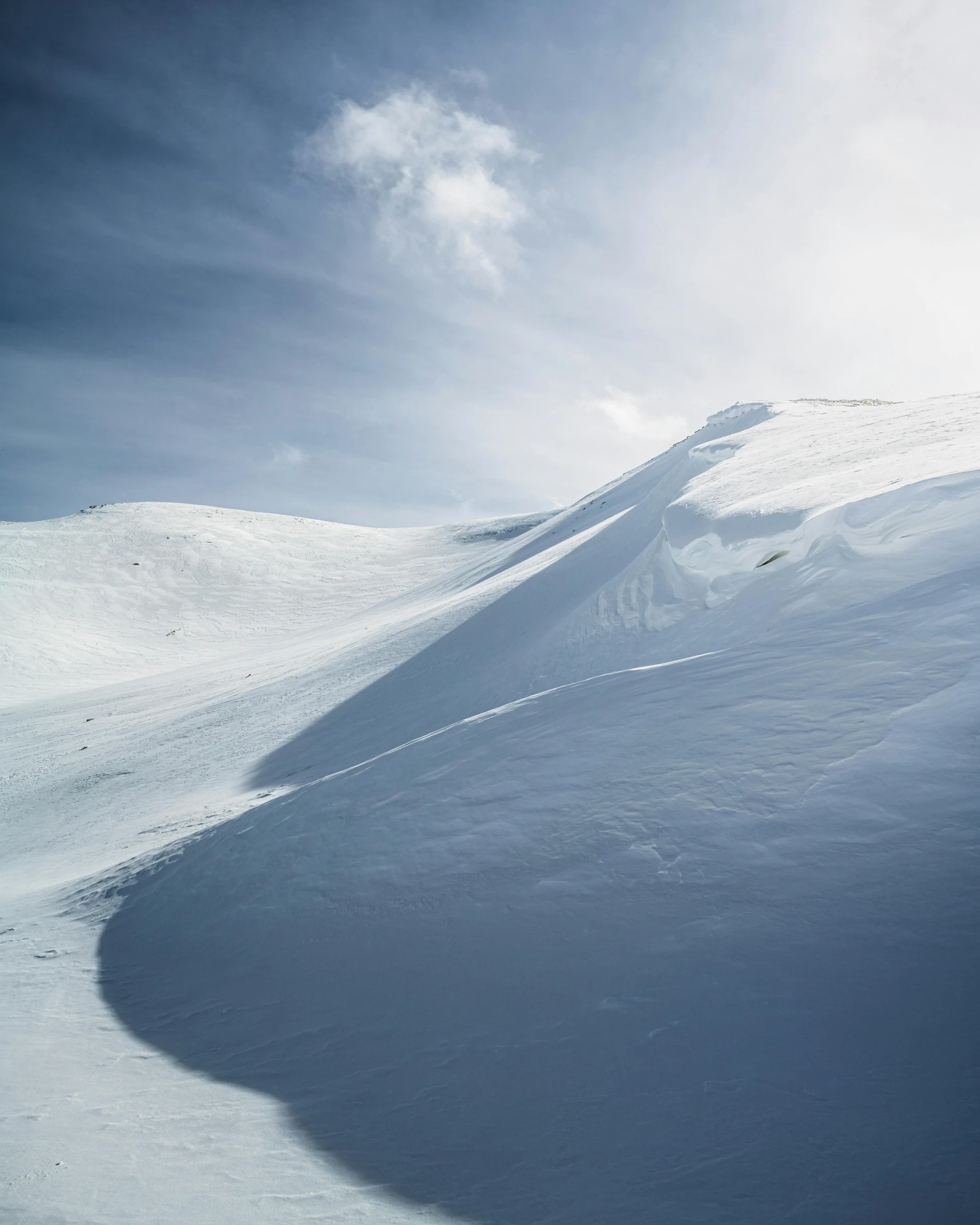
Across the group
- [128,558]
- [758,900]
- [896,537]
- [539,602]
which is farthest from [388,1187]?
[128,558]

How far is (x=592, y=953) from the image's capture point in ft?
9.21

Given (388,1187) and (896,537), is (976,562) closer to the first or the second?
(896,537)

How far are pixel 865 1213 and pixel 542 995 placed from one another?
3.96 feet

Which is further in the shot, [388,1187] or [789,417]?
[789,417]

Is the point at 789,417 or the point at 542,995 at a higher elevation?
the point at 789,417

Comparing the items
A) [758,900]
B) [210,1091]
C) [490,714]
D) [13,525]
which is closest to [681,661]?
[490,714]

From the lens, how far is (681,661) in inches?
190

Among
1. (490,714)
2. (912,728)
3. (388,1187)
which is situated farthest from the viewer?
(490,714)

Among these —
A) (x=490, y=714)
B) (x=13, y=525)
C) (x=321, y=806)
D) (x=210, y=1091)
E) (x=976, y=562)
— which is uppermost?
(x=13, y=525)

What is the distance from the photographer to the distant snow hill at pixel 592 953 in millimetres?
2098

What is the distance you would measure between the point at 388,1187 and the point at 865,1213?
1.37 metres

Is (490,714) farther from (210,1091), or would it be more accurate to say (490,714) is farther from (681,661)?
(210,1091)

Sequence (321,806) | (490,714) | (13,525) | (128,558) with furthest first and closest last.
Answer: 1. (13,525)
2. (128,558)
3. (490,714)
4. (321,806)

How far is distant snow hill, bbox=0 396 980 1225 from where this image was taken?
2.10 meters
